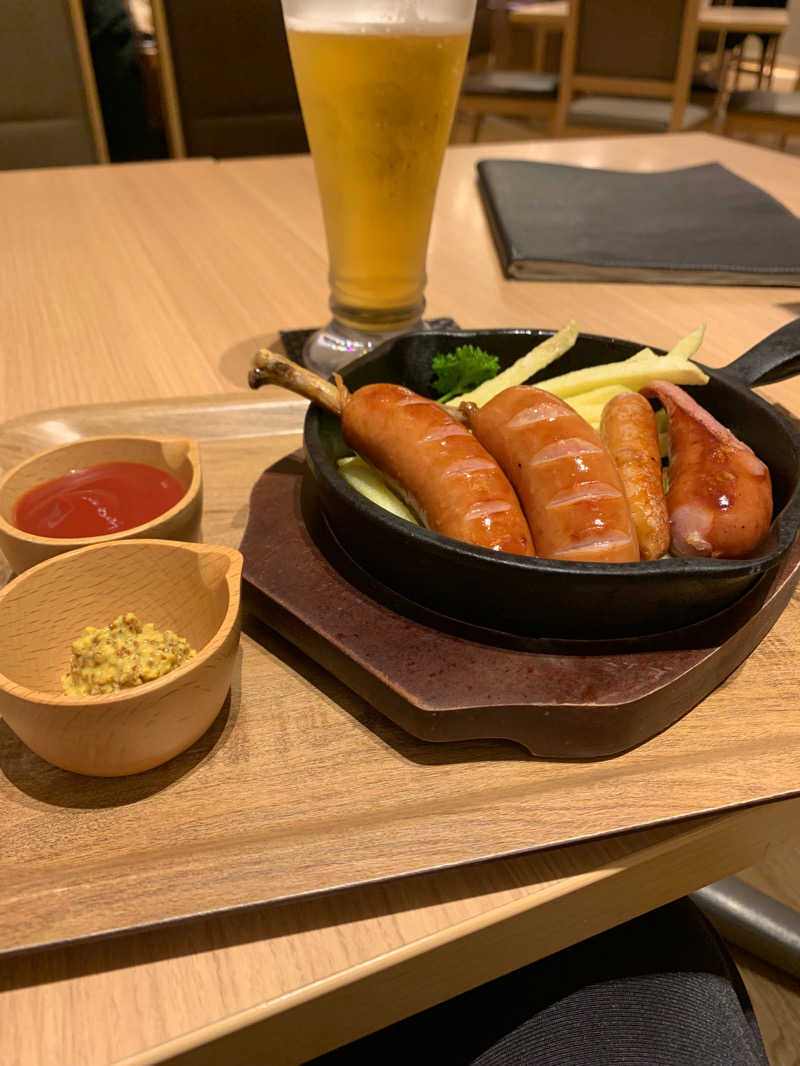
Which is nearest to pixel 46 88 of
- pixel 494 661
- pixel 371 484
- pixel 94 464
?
pixel 94 464

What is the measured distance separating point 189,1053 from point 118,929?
0.09 metres

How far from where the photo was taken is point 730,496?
27.8 inches

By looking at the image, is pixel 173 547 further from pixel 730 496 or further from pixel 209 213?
pixel 209 213

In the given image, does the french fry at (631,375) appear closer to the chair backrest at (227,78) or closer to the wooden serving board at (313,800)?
the wooden serving board at (313,800)

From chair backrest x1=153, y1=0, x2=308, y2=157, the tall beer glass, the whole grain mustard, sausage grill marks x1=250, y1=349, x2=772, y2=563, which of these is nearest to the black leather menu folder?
the tall beer glass

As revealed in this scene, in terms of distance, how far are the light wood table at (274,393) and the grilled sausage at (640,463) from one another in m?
0.15

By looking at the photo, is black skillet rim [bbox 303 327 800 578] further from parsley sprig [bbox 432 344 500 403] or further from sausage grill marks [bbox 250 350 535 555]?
parsley sprig [bbox 432 344 500 403]

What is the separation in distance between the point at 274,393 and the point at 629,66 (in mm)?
5528

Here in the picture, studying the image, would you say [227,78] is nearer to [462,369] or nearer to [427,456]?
[462,369]

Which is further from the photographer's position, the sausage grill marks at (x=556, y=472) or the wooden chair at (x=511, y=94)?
the wooden chair at (x=511, y=94)

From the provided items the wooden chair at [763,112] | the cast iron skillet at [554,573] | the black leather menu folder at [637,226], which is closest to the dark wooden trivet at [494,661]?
the cast iron skillet at [554,573]

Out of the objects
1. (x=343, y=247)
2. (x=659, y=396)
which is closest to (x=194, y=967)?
(x=659, y=396)

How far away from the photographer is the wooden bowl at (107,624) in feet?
1.82

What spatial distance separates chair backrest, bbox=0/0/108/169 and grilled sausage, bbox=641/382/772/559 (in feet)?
9.29
